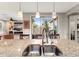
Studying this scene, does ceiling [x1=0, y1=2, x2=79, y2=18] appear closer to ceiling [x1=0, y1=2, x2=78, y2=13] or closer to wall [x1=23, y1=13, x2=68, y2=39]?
ceiling [x1=0, y1=2, x2=78, y2=13]

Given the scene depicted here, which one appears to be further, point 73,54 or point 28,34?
point 28,34

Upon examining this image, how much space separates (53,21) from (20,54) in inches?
74.9

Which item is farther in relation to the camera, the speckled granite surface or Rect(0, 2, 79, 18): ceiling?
Rect(0, 2, 79, 18): ceiling

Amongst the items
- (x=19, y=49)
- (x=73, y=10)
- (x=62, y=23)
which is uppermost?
(x=73, y=10)

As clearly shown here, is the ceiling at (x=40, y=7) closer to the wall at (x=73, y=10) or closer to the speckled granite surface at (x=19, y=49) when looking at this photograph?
the wall at (x=73, y=10)

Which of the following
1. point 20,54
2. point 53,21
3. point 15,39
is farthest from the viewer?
point 15,39

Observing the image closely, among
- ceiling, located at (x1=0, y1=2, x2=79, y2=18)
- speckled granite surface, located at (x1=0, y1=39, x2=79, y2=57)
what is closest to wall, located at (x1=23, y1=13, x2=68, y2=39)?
ceiling, located at (x1=0, y1=2, x2=79, y2=18)

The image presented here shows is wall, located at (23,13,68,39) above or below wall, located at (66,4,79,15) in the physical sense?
below

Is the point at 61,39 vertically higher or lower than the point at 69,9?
lower

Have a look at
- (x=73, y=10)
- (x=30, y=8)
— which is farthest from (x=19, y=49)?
(x=73, y=10)

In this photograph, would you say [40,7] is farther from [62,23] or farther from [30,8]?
[62,23]

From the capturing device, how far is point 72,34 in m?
3.87

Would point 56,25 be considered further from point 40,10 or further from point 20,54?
point 20,54

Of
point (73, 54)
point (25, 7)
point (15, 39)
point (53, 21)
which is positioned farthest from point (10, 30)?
point (73, 54)
